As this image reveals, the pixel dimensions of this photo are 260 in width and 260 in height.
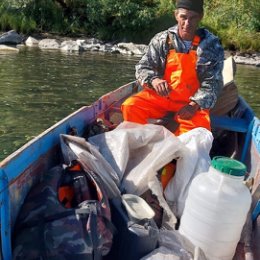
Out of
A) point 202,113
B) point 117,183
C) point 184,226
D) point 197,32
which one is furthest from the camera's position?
point 197,32

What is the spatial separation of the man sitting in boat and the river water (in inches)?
159

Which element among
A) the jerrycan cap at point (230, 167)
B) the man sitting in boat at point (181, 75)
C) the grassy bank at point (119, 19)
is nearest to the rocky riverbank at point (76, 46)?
the grassy bank at point (119, 19)

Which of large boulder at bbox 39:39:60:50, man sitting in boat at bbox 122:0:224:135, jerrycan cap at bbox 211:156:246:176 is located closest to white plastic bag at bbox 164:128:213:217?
jerrycan cap at bbox 211:156:246:176

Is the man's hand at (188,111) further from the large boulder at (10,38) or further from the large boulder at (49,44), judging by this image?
the large boulder at (10,38)

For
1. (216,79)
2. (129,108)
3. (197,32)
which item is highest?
(197,32)

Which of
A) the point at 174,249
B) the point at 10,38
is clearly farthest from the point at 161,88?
the point at 10,38

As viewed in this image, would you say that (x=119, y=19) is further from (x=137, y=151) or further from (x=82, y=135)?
(x=137, y=151)

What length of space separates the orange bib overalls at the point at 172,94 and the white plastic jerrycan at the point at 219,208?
68.8 inches

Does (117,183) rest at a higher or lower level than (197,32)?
lower

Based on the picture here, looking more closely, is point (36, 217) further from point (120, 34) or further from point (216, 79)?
point (120, 34)

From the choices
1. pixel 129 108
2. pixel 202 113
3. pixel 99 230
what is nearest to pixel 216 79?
pixel 202 113

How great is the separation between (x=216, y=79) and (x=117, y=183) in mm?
1936

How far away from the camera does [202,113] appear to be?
4488mm

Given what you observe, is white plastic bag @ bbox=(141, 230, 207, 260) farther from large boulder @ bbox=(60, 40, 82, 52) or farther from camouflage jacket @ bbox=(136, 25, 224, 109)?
large boulder @ bbox=(60, 40, 82, 52)
